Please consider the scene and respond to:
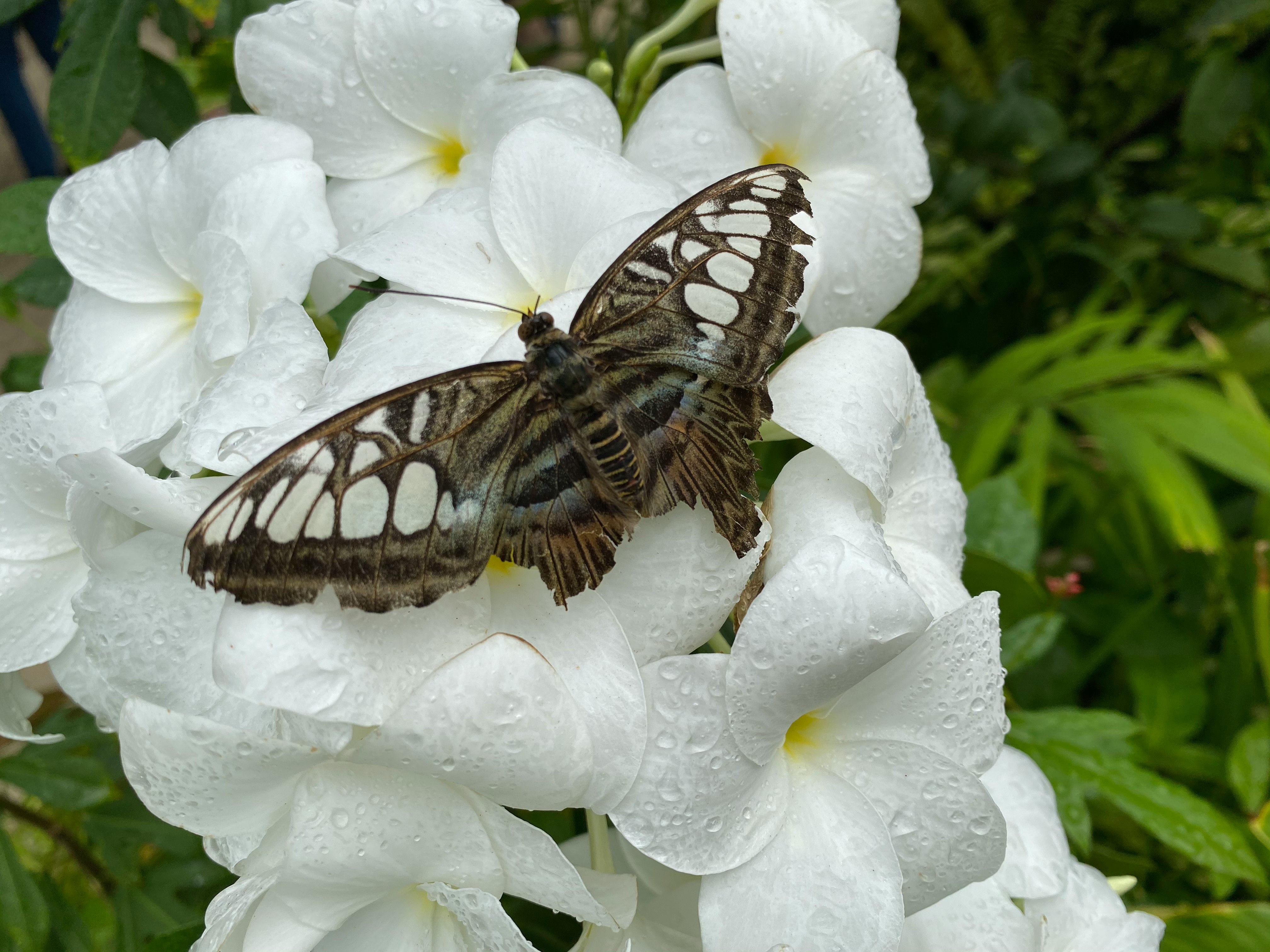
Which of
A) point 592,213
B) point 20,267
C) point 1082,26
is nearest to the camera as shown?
point 592,213

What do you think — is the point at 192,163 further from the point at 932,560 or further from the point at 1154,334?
the point at 1154,334

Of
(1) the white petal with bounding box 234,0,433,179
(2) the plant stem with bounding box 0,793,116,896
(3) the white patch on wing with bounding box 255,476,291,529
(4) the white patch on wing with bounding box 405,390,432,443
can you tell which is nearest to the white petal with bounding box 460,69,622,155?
(1) the white petal with bounding box 234,0,433,179

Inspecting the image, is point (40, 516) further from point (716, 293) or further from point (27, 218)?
point (716, 293)

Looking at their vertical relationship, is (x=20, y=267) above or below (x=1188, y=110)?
below

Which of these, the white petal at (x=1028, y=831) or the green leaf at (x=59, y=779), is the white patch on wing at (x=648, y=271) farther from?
the green leaf at (x=59, y=779)

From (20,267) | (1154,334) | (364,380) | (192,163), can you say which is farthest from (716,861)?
Result: (20,267)

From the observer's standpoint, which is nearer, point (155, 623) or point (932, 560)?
point (155, 623)
